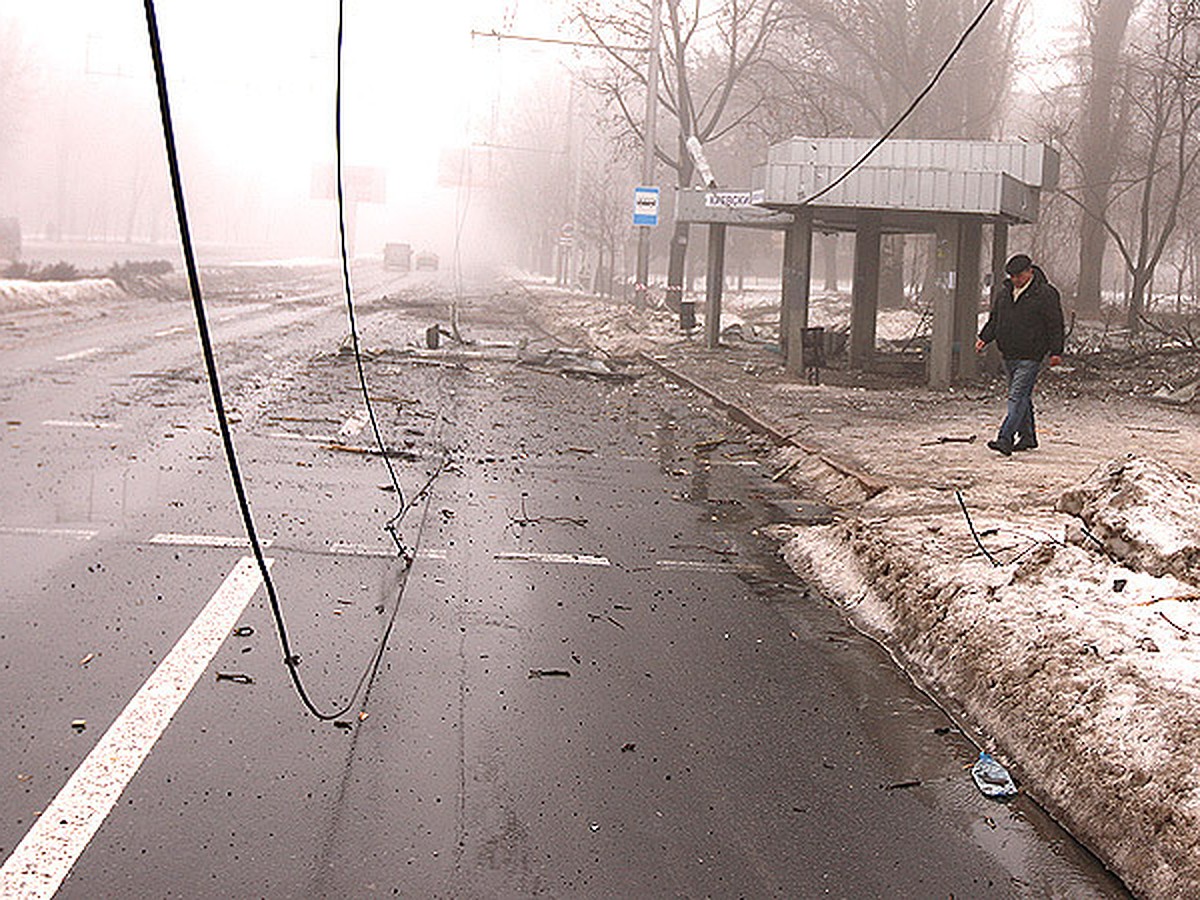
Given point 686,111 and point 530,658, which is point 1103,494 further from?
point 686,111

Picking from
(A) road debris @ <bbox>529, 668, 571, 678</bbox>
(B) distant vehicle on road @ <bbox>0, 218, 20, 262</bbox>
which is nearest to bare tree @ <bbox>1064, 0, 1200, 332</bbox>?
(A) road debris @ <bbox>529, 668, 571, 678</bbox>

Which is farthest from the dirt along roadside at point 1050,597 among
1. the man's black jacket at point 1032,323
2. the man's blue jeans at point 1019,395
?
the man's black jacket at point 1032,323

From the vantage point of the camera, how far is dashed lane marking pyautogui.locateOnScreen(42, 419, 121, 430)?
42.2 feet

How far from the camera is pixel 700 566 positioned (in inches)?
344

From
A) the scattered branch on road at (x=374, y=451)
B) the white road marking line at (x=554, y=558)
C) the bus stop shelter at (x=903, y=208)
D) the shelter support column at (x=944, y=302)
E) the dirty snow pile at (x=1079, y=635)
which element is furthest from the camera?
the shelter support column at (x=944, y=302)

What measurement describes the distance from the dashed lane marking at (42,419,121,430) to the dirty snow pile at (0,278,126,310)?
1726cm

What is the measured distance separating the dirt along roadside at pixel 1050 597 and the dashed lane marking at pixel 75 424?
19.5 ft

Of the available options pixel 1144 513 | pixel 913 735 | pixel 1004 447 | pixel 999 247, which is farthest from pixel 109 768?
pixel 999 247

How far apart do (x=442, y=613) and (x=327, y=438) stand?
21.3 feet

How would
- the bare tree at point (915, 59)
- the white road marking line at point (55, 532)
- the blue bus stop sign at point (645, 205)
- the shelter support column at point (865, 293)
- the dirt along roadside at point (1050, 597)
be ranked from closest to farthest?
the dirt along roadside at point (1050, 597) → the white road marking line at point (55, 532) → the shelter support column at point (865, 293) → the blue bus stop sign at point (645, 205) → the bare tree at point (915, 59)

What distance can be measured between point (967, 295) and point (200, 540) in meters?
16.7

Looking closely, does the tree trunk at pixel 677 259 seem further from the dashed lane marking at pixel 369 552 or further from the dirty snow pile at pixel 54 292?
the dashed lane marking at pixel 369 552

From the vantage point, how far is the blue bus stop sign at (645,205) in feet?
108

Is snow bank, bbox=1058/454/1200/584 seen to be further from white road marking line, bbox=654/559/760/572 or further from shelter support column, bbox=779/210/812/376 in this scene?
shelter support column, bbox=779/210/812/376
